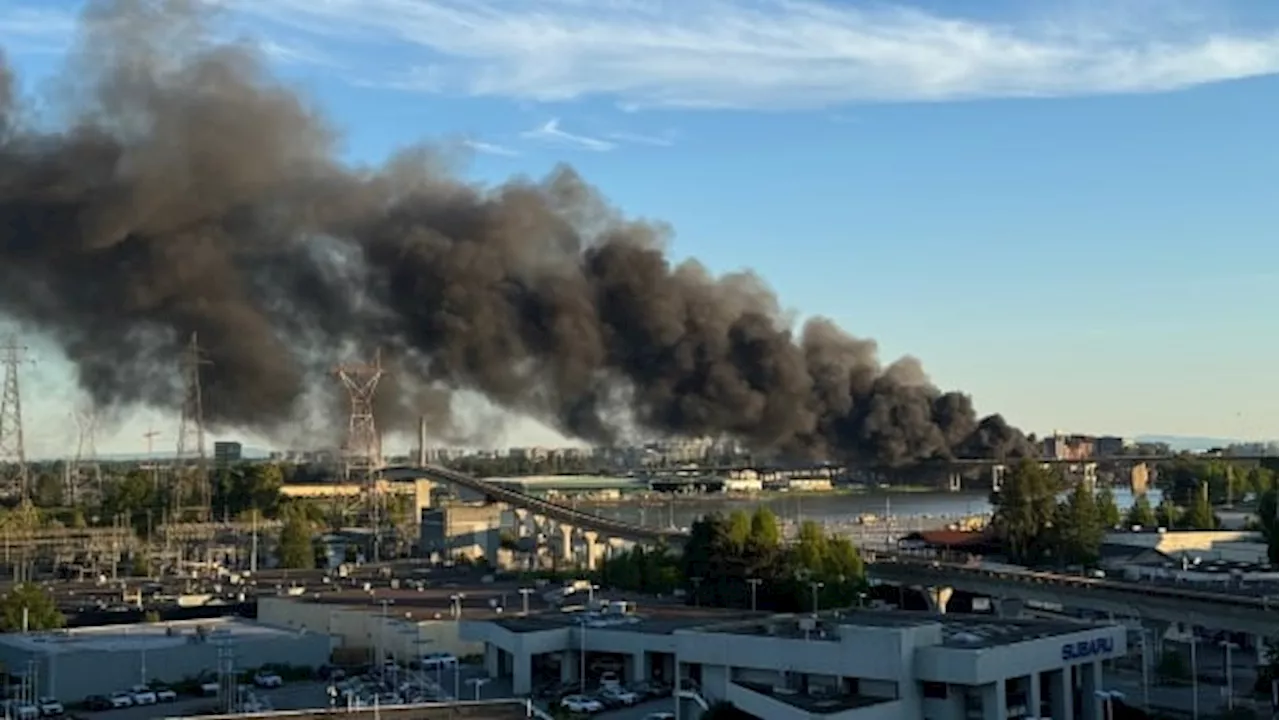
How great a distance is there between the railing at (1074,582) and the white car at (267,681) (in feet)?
38.5

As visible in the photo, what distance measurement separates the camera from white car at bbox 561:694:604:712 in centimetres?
1591

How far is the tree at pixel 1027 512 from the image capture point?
31750 millimetres

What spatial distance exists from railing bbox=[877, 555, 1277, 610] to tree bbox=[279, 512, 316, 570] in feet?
59.0

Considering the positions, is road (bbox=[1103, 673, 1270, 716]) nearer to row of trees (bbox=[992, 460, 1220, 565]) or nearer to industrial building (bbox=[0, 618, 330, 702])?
industrial building (bbox=[0, 618, 330, 702])

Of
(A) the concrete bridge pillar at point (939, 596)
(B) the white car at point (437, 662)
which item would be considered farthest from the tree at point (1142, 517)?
(B) the white car at point (437, 662)

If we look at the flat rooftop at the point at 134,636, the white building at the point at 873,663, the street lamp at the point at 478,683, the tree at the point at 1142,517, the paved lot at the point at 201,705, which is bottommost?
the paved lot at the point at 201,705

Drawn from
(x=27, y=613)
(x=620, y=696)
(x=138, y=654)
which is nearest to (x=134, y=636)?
(x=138, y=654)

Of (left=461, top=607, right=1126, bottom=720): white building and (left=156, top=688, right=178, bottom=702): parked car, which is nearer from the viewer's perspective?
(left=461, top=607, right=1126, bottom=720): white building

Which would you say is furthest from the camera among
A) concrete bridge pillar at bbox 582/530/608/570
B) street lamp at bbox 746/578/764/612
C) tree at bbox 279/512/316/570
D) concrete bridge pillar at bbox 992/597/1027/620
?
tree at bbox 279/512/316/570

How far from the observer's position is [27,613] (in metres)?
22.5

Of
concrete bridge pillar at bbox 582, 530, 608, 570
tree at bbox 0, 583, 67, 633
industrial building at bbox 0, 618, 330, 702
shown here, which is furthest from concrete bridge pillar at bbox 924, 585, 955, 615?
tree at bbox 0, 583, 67, 633

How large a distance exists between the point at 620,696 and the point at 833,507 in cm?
5289

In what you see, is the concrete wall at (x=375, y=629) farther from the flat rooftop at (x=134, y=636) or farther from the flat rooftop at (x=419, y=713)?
the flat rooftop at (x=419, y=713)

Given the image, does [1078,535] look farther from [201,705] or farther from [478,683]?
[201,705]
